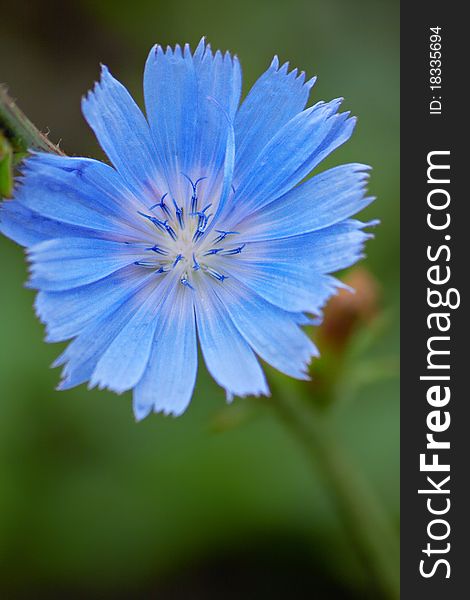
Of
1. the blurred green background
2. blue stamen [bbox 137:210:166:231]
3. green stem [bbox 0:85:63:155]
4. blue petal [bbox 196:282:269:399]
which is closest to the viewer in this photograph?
green stem [bbox 0:85:63:155]

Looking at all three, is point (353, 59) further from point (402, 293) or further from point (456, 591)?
point (456, 591)

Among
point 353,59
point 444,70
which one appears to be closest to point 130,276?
point 444,70

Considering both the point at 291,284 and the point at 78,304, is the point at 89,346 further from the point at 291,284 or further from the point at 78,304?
the point at 291,284

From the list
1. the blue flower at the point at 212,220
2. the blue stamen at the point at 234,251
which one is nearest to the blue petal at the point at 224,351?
the blue flower at the point at 212,220

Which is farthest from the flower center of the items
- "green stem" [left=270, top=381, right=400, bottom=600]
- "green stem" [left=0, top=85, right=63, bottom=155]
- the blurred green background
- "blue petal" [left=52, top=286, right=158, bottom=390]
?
the blurred green background

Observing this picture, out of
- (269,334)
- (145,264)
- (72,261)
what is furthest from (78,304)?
(269,334)

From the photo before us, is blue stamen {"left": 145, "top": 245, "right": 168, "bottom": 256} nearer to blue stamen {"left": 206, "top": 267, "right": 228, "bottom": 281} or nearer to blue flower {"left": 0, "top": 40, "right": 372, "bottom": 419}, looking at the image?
blue flower {"left": 0, "top": 40, "right": 372, "bottom": 419}
